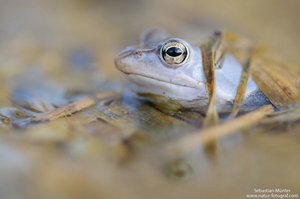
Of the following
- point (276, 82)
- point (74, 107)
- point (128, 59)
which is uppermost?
point (128, 59)

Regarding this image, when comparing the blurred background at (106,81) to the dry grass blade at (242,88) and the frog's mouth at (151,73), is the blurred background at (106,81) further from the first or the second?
the frog's mouth at (151,73)

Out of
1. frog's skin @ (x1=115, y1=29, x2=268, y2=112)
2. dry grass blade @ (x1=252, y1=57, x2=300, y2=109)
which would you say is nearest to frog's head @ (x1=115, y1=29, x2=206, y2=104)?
frog's skin @ (x1=115, y1=29, x2=268, y2=112)

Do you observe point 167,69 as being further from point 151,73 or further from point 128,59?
point 128,59

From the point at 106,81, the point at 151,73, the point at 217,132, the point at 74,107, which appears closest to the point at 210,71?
the point at 151,73

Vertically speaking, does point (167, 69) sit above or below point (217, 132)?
above

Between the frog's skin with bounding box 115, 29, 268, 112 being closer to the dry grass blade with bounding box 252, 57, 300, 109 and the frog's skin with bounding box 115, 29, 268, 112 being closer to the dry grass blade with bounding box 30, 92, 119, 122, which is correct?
the dry grass blade with bounding box 252, 57, 300, 109

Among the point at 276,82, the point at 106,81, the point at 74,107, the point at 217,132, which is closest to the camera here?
the point at 217,132

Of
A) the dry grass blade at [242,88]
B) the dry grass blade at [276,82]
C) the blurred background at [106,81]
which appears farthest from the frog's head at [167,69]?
the blurred background at [106,81]
